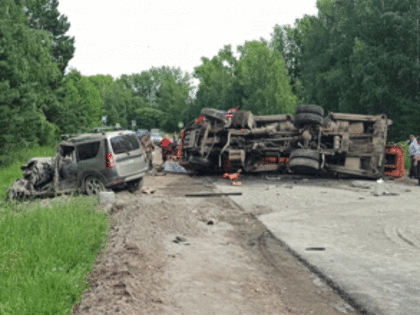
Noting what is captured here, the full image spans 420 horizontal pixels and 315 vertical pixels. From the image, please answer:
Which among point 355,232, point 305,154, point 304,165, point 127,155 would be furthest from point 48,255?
point 305,154

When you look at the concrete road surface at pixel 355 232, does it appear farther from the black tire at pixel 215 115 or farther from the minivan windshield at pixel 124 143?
the black tire at pixel 215 115

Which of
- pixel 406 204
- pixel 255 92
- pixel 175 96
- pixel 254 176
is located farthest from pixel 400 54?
pixel 175 96

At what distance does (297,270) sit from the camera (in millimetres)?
6113

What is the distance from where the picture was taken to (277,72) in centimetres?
3938

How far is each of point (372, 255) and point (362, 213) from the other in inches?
133

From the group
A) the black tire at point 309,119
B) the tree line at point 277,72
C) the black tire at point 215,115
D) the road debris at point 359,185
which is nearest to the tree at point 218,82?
the tree line at point 277,72

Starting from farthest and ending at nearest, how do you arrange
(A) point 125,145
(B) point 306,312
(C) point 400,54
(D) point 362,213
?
(C) point 400,54 → (A) point 125,145 → (D) point 362,213 → (B) point 306,312

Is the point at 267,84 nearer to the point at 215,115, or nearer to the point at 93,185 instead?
the point at 215,115

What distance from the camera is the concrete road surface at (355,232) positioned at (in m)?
5.20

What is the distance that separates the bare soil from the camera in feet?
15.0

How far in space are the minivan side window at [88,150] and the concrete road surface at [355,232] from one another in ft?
13.3

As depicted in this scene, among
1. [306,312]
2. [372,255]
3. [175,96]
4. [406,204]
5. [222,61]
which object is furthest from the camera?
[175,96]

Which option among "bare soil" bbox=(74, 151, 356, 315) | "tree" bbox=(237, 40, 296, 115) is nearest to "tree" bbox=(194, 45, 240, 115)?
"tree" bbox=(237, 40, 296, 115)

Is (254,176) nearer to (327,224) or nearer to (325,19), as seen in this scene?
(327,224)
